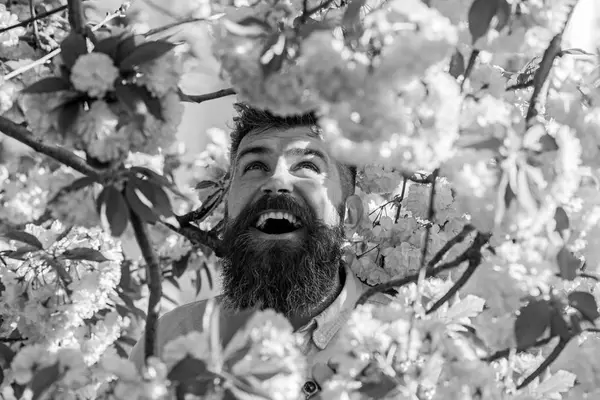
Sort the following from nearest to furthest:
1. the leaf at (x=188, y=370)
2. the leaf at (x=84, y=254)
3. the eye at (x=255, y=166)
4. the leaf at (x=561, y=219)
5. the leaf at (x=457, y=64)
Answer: the leaf at (x=188, y=370) → the leaf at (x=561, y=219) → the leaf at (x=457, y=64) → the leaf at (x=84, y=254) → the eye at (x=255, y=166)

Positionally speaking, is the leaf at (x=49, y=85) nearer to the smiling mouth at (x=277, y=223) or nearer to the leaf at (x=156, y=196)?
the leaf at (x=156, y=196)

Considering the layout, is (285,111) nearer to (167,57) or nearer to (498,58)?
(167,57)

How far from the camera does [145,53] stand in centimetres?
129

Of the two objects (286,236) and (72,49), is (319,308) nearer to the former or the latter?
(286,236)

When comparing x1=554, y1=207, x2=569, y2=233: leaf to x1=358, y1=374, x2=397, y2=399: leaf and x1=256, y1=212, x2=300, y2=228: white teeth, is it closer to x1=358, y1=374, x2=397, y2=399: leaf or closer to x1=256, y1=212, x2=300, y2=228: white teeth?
x1=358, y1=374, x2=397, y2=399: leaf

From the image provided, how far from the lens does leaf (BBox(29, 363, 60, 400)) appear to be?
126cm

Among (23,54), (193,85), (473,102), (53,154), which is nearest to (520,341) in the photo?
(473,102)

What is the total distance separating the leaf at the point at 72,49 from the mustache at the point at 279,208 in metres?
1.13

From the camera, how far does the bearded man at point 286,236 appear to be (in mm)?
2412

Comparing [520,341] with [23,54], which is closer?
[520,341]

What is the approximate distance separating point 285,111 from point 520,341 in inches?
19.1

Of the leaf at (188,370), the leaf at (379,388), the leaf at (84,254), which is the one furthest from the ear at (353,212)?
the leaf at (188,370)

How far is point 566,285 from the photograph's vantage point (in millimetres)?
1411

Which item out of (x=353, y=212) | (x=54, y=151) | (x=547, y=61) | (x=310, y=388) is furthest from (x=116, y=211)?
(x=353, y=212)
